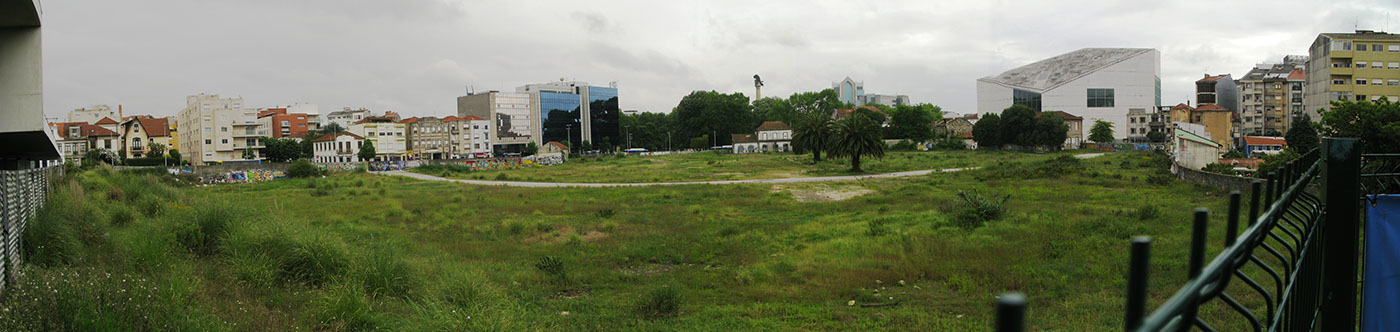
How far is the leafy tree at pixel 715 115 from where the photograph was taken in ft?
358

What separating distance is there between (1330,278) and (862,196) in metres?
25.7

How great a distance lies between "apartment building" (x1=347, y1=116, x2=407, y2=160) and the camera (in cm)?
8931

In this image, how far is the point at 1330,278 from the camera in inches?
124

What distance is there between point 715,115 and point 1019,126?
4411 centimetres

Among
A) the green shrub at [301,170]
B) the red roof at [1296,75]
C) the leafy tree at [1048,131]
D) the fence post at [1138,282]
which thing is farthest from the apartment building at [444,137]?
the fence post at [1138,282]

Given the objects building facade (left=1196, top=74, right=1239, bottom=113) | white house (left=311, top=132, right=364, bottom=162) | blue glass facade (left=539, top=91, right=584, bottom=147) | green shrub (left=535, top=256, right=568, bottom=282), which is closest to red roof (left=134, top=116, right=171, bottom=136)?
white house (left=311, top=132, right=364, bottom=162)

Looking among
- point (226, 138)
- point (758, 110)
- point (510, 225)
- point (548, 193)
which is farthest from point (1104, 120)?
point (226, 138)

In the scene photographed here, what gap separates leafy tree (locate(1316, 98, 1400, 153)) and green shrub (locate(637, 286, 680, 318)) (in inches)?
809

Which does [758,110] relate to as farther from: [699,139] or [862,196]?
[862,196]

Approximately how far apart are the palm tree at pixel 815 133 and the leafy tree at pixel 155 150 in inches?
2413

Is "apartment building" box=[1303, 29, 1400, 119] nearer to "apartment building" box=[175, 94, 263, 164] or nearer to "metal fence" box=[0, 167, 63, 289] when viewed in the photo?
"metal fence" box=[0, 167, 63, 289]

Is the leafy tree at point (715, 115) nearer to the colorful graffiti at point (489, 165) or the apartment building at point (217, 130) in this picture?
the colorful graffiti at point (489, 165)

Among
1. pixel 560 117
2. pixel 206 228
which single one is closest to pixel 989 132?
pixel 560 117

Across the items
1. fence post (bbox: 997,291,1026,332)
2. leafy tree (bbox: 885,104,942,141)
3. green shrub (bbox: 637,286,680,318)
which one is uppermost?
leafy tree (bbox: 885,104,942,141)
